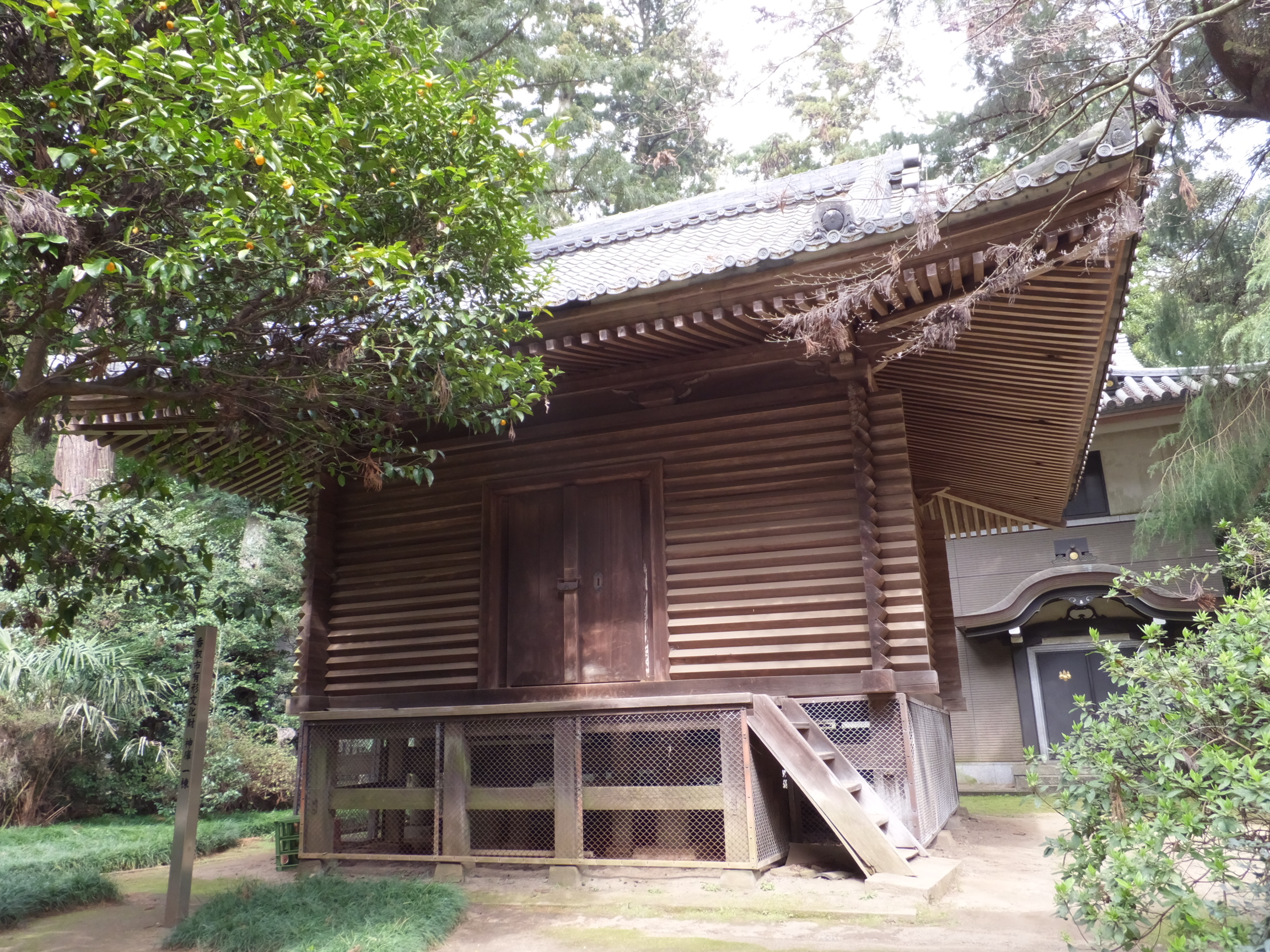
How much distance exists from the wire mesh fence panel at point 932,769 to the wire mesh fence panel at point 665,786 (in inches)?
54.6

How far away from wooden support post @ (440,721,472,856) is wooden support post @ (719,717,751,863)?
6.01 ft

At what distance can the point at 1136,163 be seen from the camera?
4.69 m

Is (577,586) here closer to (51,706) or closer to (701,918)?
(701,918)

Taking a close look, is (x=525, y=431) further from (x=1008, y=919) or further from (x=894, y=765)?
(x=1008, y=919)

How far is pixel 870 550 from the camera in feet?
21.2

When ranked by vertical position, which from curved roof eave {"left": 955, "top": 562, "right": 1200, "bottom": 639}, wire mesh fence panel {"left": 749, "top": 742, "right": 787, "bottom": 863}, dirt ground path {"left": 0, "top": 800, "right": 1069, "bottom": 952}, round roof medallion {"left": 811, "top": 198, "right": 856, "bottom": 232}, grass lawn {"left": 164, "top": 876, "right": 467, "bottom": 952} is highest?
round roof medallion {"left": 811, "top": 198, "right": 856, "bottom": 232}

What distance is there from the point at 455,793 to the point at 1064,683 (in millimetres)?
11804

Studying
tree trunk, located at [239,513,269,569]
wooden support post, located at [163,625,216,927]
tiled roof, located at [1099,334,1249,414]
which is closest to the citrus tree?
wooden support post, located at [163,625,216,927]

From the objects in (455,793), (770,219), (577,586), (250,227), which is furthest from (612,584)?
(770,219)

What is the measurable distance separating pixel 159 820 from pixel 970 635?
40.0 feet

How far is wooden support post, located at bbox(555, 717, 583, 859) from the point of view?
5.97m

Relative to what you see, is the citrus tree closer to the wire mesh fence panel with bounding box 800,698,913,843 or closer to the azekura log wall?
the azekura log wall

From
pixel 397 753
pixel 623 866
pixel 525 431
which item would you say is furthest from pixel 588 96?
pixel 623 866

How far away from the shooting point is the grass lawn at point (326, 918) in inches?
179
